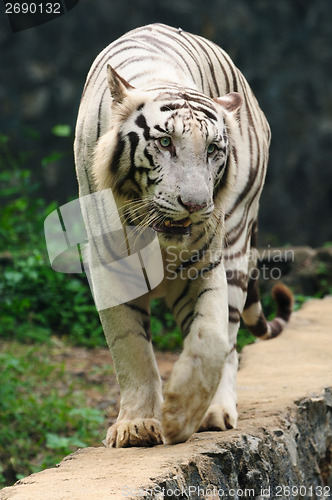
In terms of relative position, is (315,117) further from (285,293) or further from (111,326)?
(111,326)

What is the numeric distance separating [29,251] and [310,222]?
144 inches

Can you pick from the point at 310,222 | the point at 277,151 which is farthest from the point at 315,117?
the point at 310,222

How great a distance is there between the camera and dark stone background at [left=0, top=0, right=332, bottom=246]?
8.67 metres

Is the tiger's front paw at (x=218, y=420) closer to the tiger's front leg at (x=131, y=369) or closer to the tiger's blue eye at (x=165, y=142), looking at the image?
the tiger's front leg at (x=131, y=369)

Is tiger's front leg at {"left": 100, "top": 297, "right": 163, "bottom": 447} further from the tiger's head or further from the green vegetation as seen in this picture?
the green vegetation

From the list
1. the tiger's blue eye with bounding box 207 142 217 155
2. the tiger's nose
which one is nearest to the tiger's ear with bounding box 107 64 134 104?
the tiger's blue eye with bounding box 207 142 217 155

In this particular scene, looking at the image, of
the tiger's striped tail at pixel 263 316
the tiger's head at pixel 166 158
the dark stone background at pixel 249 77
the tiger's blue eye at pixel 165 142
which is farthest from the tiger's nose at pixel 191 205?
the dark stone background at pixel 249 77

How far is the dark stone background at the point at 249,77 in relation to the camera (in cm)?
867

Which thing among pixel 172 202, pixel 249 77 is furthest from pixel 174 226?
pixel 249 77

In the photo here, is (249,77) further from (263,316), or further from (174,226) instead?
(174,226)

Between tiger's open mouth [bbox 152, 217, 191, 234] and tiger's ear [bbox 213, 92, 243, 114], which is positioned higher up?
tiger's ear [bbox 213, 92, 243, 114]

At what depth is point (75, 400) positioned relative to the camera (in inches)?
197

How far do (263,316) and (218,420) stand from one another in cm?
146

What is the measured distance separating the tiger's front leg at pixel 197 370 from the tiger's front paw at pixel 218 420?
0.31m
